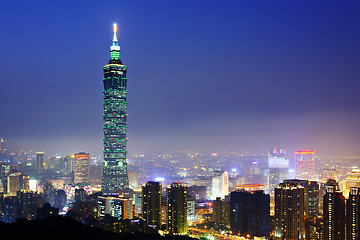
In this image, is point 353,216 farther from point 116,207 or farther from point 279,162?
point 279,162

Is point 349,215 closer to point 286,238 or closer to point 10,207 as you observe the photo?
point 286,238

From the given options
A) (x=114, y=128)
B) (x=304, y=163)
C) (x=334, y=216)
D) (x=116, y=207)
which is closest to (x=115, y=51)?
(x=114, y=128)

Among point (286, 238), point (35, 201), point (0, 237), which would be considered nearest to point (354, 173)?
point (286, 238)

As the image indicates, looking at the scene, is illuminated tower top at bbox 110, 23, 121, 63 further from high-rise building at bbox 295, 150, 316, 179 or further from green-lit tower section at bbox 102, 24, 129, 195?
high-rise building at bbox 295, 150, 316, 179

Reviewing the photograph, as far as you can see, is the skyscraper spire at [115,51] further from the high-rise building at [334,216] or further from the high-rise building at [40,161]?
the high-rise building at [334,216]

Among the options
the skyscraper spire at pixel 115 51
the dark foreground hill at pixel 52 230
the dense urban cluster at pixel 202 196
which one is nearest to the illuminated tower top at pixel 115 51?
the skyscraper spire at pixel 115 51

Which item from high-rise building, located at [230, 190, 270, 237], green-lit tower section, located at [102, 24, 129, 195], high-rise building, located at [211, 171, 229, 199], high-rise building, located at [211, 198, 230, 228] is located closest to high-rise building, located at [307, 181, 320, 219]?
high-rise building, located at [230, 190, 270, 237]

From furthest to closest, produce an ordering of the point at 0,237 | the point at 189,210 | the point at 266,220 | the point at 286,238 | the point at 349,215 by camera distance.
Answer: the point at 189,210 → the point at 266,220 → the point at 286,238 → the point at 349,215 → the point at 0,237
